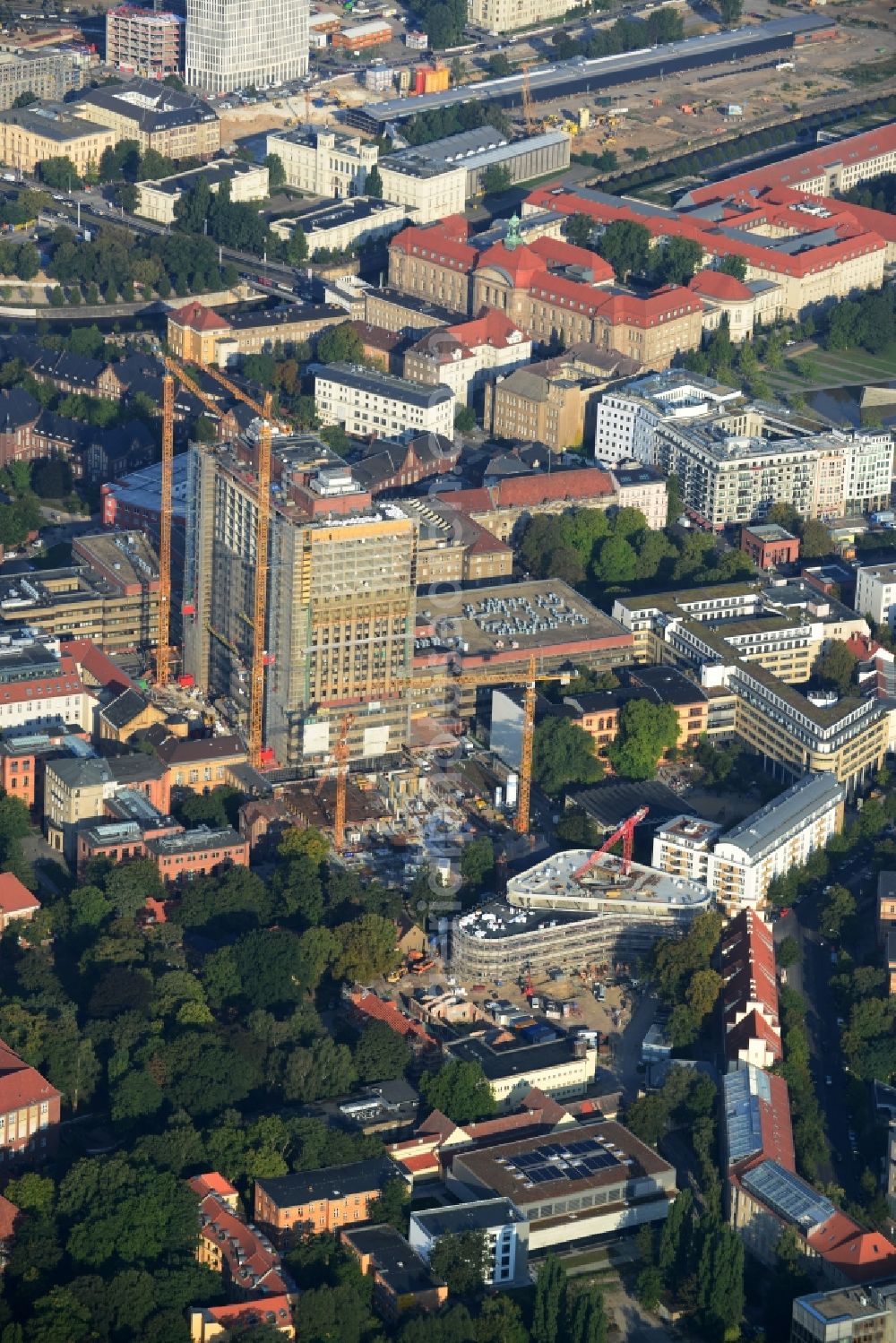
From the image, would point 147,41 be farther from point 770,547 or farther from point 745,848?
point 745,848

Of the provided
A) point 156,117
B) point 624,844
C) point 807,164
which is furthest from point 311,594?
point 807,164

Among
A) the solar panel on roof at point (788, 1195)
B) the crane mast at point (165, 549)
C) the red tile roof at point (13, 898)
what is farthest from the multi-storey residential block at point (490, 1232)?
the crane mast at point (165, 549)

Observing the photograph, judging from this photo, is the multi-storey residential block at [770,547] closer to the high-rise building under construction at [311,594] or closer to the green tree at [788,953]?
the high-rise building under construction at [311,594]

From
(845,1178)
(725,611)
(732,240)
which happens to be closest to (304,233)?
(732,240)

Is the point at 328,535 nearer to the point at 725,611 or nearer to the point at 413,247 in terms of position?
the point at 725,611

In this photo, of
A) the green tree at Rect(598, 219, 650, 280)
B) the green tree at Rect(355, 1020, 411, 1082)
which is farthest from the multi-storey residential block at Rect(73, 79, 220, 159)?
the green tree at Rect(355, 1020, 411, 1082)

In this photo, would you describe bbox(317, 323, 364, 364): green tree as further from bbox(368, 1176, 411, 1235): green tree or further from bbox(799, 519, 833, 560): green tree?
bbox(368, 1176, 411, 1235): green tree

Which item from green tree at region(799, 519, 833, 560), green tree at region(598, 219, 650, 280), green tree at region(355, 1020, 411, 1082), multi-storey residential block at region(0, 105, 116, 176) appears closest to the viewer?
green tree at region(355, 1020, 411, 1082)
